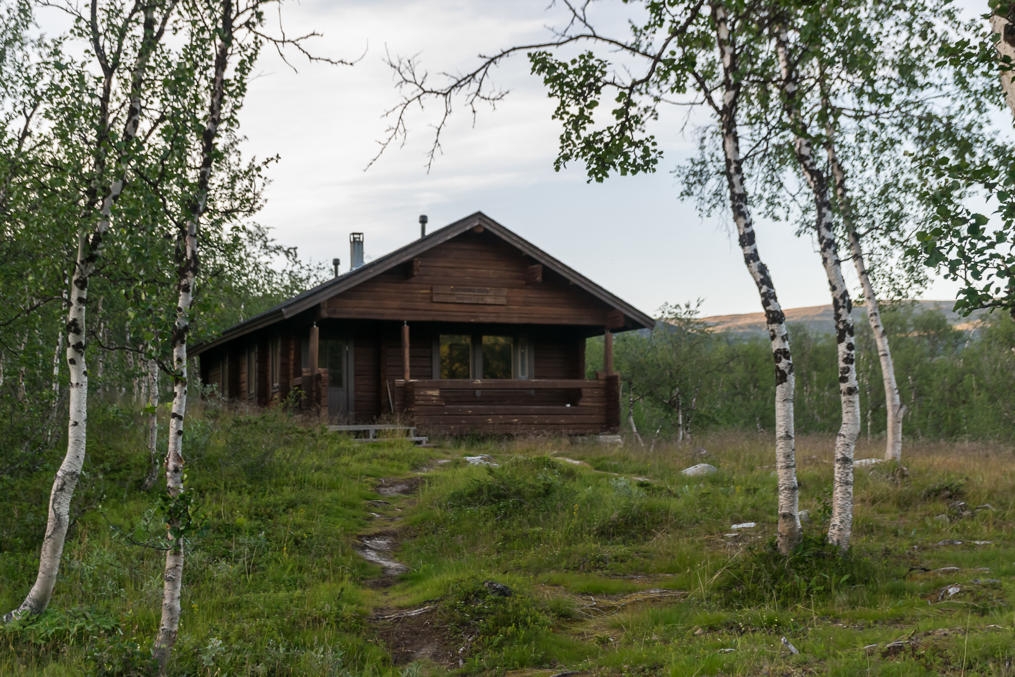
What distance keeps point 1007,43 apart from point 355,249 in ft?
85.3

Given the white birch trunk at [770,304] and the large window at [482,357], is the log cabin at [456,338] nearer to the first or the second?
the large window at [482,357]

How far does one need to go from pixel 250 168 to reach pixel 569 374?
690 inches

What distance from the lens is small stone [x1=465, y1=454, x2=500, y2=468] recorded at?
15592 mm

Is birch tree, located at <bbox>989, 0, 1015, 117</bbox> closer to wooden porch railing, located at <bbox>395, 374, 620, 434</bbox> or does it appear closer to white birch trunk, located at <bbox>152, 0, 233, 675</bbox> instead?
white birch trunk, located at <bbox>152, 0, 233, 675</bbox>

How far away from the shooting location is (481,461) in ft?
52.9

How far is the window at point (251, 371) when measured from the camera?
87.8 feet

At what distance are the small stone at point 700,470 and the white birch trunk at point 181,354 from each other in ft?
32.5

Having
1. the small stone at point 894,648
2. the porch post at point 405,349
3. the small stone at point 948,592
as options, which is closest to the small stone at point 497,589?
the small stone at point 894,648

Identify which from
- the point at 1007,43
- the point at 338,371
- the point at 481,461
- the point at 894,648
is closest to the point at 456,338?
the point at 338,371

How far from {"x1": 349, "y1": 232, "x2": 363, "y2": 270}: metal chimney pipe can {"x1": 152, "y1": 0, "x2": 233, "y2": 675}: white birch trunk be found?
75.6ft

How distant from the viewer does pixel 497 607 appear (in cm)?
721

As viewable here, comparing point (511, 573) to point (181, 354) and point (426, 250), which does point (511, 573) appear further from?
point (426, 250)

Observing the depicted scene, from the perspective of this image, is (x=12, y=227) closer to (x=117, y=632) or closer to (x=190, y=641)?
(x=117, y=632)

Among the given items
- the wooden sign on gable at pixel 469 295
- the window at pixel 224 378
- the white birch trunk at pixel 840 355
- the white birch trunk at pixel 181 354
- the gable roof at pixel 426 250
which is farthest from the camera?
A: the window at pixel 224 378
